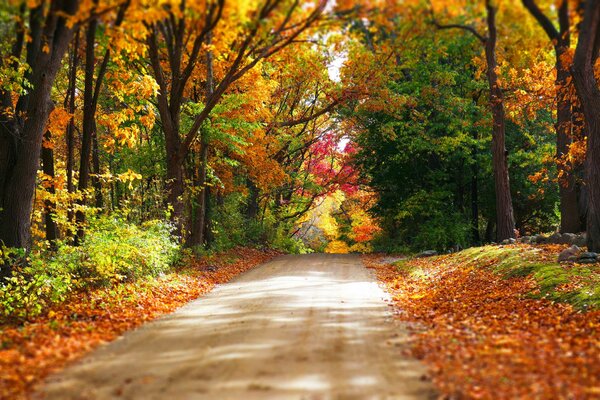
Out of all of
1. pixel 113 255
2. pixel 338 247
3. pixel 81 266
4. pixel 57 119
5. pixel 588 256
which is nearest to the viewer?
pixel 81 266

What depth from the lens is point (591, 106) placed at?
12.5 meters

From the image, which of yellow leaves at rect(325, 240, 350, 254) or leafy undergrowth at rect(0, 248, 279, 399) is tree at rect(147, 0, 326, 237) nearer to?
leafy undergrowth at rect(0, 248, 279, 399)

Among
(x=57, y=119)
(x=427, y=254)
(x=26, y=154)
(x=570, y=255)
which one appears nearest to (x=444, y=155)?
(x=427, y=254)

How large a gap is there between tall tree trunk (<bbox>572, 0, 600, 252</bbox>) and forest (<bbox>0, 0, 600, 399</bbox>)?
0.15ft

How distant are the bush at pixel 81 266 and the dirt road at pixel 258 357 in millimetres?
2441

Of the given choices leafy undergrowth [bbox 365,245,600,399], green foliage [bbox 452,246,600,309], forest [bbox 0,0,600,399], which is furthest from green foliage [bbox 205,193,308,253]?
green foliage [bbox 452,246,600,309]

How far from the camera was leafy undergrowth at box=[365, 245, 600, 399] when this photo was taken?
5742 millimetres

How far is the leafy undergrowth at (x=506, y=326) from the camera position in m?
5.74

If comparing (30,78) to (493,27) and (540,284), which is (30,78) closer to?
(493,27)

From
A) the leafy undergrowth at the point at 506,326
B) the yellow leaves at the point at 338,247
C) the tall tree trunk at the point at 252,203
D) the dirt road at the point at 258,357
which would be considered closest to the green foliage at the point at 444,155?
the tall tree trunk at the point at 252,203

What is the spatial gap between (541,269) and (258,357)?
27.3ft

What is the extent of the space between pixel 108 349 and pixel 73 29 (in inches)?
217

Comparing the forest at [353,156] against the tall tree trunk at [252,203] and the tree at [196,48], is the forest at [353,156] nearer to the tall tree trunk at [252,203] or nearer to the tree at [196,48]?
the tree at [196,48]

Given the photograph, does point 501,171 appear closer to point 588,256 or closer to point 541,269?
point 588,256
